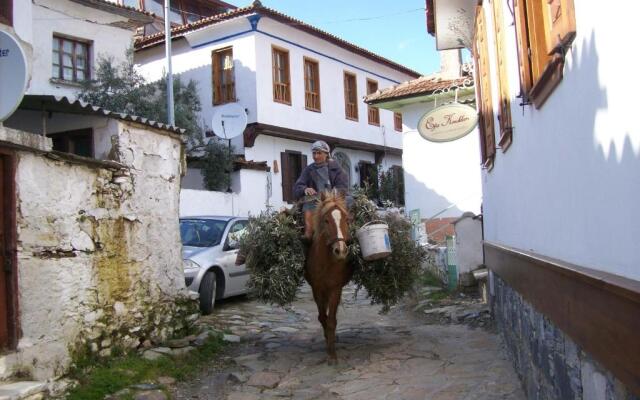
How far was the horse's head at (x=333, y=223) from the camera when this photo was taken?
6312 millimetres

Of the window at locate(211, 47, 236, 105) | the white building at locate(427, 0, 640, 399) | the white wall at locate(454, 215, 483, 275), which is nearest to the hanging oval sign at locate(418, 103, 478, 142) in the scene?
the white wall at locate(454, 215, 483, 275)

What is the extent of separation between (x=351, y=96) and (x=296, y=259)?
18931mm

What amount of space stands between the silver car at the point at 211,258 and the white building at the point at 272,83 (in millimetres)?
6430

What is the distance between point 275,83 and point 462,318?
45.9ft

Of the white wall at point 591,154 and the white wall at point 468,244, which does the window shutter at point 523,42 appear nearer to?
the white wall at point 591,154

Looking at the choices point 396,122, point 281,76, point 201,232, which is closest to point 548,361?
point 201,232

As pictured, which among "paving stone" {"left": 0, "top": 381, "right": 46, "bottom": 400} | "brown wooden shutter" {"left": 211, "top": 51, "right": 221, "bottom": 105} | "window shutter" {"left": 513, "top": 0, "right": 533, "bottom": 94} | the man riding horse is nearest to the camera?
"window shutter" {"left": 513, "top": 0, "right": 533, "bottom": 94}

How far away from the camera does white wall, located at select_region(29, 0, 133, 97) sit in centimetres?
1831

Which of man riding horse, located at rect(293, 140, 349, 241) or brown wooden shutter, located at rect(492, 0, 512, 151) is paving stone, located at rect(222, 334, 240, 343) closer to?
man riding horse, located at rect(293, 140, 349, 241)

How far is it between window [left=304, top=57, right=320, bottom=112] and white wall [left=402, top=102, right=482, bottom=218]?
6.08 metres

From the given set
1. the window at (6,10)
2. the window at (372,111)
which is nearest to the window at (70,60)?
the window at (372,111)

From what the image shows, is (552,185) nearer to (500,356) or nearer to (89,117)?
(500,356)

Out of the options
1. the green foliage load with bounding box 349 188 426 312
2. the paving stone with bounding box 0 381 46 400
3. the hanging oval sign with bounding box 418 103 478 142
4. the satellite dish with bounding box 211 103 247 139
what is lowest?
the paving stone with bounding box 0 381 46 400

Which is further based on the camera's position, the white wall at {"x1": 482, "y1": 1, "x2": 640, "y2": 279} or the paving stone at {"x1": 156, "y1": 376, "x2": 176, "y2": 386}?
the paving stone at {"x1": 156, "y1": 376, "x2": 176, "y2": 386}
